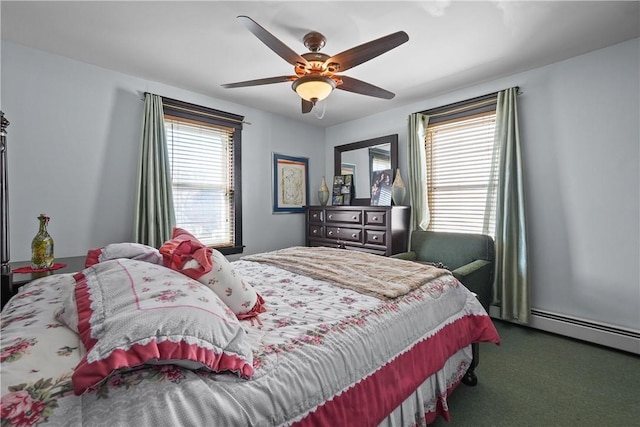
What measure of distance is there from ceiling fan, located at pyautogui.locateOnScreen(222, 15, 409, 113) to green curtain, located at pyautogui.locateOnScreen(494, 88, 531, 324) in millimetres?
1452

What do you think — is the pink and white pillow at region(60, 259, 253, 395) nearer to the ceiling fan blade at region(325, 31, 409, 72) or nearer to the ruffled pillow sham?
the ruffled pillow sham

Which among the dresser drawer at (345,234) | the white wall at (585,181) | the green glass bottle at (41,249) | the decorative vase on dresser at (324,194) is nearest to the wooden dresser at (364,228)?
the dresser drawer at (345,234)

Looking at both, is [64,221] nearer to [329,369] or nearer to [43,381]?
[43,381]

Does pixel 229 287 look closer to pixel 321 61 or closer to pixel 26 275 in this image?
pixel 321 61

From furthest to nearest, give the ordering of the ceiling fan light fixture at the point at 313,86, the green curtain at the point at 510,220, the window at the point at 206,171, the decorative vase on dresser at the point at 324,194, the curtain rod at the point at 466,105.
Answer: the decorative vase on dresser at the point at 324,194, the window at the point at 206,171, the curtain rod at the point at 466,105, the green curtain at the point at 510,220, the ceiling fan light fixture at the point at 313,86

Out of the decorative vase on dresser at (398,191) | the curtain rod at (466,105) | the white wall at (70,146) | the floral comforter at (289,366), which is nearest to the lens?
the floral comforter at (289,366)

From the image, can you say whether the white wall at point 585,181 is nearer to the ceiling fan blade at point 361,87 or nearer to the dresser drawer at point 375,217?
the dresser drawer at point 375,217

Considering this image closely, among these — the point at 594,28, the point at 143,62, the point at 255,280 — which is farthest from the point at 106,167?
the point at 594,28

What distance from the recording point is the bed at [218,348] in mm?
692

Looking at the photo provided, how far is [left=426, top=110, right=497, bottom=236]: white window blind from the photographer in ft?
10.7

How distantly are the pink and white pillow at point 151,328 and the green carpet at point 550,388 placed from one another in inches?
57.3

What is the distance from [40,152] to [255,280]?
91.4 inches

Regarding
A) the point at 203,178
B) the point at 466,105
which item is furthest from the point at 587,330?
the point at 203,178

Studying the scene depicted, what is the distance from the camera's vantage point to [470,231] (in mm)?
3445
